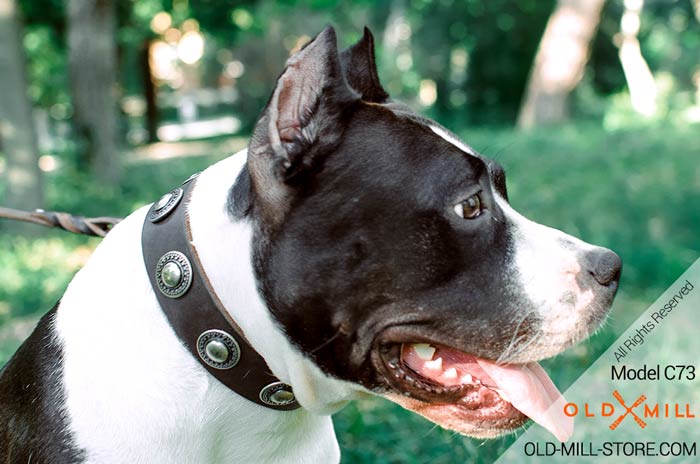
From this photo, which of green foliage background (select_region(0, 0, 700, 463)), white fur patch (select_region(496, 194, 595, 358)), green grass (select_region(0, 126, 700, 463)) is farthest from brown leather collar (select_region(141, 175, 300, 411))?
green grass (select_region(0, 126, 700, 463))

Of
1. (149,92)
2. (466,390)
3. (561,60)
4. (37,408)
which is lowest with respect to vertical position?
(149,92)

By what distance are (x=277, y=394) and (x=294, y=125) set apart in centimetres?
70

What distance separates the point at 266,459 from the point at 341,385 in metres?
0.32

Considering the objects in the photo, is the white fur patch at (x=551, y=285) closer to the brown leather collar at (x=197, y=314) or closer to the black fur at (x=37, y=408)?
the brown leather collar at (x=197, y=314)

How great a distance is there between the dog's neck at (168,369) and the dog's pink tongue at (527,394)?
1.31ft

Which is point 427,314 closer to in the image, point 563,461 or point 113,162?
point 563,461

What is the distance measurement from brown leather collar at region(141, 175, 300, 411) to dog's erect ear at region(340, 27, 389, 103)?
0.72 m

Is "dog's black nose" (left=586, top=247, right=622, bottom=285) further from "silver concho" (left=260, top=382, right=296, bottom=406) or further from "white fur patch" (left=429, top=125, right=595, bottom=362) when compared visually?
"silver concho" (left=260, top=382, right=296, bottom=406)

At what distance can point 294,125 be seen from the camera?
85.9 inches

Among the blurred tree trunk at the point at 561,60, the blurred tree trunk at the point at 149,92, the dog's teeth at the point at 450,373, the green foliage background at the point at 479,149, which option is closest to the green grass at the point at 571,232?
the green foliage background at the point at 479,149

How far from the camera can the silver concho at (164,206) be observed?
2293 millimetres

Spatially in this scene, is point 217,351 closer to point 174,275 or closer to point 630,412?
point 174,275

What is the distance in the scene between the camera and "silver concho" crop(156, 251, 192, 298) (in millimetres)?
2184

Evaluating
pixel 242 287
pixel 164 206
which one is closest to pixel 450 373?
pixel 242 287
